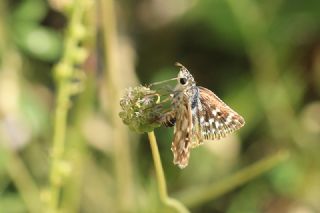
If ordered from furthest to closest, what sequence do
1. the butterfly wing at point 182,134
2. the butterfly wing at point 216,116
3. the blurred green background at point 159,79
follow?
the blurred green background at point 159,79
the butterfly wing at point 216,116
the butterfly wing at point 182,134

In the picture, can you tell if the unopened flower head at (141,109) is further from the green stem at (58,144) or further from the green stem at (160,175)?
the green stem at (58,144)

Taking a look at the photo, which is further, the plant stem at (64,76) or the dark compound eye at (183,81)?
the plant stem at (64,76)

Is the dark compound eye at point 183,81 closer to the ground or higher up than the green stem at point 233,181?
higher up

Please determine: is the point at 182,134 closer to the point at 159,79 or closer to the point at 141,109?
the point at 141,109

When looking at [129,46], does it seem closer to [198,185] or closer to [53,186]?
[198,185]

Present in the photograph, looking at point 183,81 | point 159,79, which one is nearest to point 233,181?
point 183,81

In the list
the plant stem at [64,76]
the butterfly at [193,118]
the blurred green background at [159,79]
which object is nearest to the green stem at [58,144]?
the plant stem at [64,76]

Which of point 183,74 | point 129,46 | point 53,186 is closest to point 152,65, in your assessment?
point 129,46

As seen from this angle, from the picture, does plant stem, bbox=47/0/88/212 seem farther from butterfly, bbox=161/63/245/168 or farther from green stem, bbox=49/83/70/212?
butterfly, bbox=161/63/245/168
